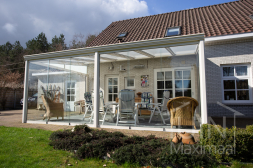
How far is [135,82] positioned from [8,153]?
18.5 ft

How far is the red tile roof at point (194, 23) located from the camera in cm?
822

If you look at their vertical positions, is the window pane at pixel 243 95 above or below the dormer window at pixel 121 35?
below

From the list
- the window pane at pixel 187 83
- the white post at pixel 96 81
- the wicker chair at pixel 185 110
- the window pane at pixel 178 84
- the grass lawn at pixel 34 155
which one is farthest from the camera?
the white post at pixel 96 81

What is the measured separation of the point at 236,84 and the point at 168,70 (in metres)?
3.64

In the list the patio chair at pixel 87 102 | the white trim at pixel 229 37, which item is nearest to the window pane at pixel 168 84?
the patio chair at pixel 87 102

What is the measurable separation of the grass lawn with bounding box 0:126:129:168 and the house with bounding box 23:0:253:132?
2.15 metres

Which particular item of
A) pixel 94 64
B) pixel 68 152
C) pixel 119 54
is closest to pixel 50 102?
pixel 94 64

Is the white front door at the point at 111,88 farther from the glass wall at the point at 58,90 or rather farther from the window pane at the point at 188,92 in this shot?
the window pane at the point at 188,92

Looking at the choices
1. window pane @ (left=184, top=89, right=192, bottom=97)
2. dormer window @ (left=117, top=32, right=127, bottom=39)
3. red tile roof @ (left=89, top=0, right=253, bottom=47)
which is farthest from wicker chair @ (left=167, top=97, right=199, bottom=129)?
dormer window @ (left=117, top=32, right=127, bottom=39)

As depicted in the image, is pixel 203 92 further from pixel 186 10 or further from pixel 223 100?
pixel 186 10

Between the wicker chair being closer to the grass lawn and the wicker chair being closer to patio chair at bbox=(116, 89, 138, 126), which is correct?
patio chair at bbox=(116, 89, 138, 126)

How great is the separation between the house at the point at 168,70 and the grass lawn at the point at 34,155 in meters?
2.15

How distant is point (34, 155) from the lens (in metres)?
3.20

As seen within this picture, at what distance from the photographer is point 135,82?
8094 millimetres
